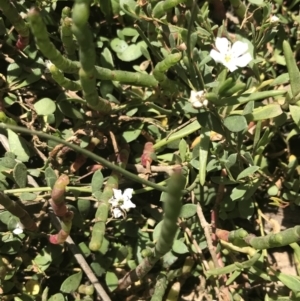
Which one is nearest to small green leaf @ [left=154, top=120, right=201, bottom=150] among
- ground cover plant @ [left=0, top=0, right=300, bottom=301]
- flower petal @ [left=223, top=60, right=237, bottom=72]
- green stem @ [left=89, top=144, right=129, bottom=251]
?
ground cover plant @ [left=0, top=0, right=300, bottom=301]

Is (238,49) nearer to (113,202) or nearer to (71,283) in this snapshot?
(113,202)

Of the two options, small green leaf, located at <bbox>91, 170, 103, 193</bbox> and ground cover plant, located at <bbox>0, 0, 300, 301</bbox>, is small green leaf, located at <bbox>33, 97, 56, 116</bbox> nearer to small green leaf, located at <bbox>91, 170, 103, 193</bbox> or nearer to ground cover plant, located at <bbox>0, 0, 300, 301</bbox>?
ground cover plant, located at <bbox>0, 0, 300, 301</bbox>

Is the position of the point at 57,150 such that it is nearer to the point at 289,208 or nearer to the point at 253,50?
the point at 253,50

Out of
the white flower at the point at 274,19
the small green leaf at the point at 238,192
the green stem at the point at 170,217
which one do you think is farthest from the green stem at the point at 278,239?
the white flower at the point at 274,19

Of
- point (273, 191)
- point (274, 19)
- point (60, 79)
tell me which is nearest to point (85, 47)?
point (60, 79)

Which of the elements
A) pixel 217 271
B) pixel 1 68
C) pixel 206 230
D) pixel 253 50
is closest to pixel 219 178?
pixel 206 230

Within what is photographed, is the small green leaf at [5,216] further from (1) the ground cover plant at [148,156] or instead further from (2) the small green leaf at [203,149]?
(2) the small green leaf at [203,149]
